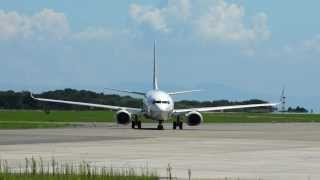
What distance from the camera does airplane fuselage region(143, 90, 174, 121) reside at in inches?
2621

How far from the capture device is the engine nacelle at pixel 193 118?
69.2 metres

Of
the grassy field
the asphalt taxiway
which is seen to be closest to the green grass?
the grassy field

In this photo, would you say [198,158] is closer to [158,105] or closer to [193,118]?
[158,105]

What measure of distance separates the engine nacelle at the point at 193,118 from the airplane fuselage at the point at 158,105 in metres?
1.78

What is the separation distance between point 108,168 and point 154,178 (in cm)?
391

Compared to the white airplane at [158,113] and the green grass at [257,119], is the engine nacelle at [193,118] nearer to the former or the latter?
the white airplane at [158,113]

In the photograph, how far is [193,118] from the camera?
69.5 m

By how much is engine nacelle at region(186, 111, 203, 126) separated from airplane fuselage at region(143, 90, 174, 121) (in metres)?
1.78

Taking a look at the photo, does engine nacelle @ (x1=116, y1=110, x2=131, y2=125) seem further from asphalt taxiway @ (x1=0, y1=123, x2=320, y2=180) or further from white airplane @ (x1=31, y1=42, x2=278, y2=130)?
asphalt taxiway @ (x1=0, y1=123, x2=320, y2=180)

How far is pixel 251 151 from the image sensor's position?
108 ft

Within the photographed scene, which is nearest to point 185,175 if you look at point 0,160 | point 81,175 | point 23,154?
point 81,175

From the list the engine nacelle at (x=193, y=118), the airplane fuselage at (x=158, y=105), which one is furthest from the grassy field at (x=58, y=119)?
the engine nacelle at (x=193, y=118)

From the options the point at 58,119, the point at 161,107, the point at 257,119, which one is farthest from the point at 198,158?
the point at 257,119

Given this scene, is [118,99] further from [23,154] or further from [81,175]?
[81,175]
